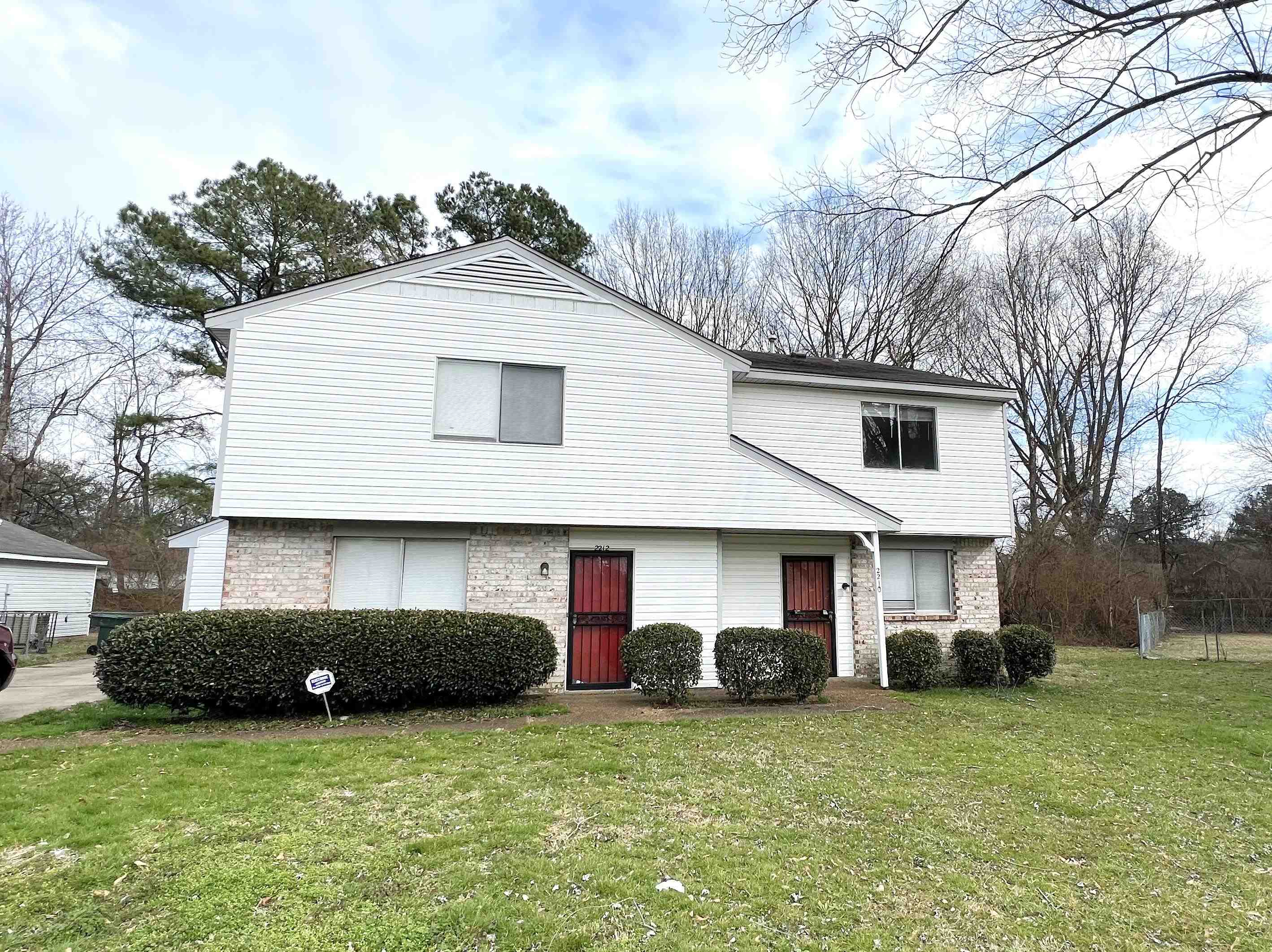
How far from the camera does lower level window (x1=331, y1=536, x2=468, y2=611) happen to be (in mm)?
9422

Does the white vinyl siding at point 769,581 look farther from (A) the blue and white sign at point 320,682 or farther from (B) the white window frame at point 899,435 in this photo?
(A) the blue and white sign at point 320,682

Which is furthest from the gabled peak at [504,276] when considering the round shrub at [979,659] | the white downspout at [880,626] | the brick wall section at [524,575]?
the round shrub at [979,659]

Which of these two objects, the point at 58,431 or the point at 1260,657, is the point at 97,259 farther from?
the point at 1260,657

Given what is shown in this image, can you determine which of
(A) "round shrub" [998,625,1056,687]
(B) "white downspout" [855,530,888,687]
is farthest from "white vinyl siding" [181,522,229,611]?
(A) "round shrub" [998,625,1056,687]

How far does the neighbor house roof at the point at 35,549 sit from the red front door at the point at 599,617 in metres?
18.1

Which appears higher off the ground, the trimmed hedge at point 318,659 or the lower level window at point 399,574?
the lower level window at point 399,574

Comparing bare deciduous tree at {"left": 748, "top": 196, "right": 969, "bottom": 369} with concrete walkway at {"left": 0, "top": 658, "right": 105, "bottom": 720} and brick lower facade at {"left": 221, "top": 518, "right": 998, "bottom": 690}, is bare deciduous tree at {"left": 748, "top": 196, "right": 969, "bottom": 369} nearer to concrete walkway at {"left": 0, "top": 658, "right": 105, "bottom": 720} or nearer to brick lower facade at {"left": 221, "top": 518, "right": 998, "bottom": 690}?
brick lower facade at {"left": 221, "top": 518, "right": 998, "bottom": 690}

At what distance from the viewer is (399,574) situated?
9.58 m

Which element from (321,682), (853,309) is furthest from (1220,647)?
(321,682)

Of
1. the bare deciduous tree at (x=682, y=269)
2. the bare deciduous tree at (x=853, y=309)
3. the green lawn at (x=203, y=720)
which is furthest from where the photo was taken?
the bare deciduous tree at (x=682, y=269)

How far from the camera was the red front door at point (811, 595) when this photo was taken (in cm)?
1139

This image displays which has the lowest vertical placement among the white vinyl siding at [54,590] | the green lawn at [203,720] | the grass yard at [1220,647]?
the green lawn at [203,720]

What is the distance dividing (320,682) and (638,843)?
4907 millimetres

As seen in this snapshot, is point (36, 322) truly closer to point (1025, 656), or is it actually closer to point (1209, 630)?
point (1025, 656)
